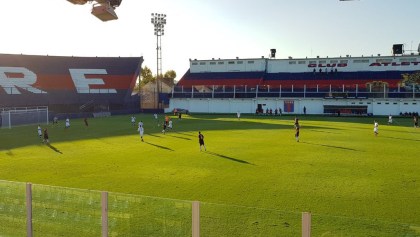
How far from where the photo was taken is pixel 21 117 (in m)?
51.6

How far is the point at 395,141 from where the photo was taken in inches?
1201

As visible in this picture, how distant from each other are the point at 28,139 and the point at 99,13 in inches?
1065

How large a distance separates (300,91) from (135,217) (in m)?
72.8

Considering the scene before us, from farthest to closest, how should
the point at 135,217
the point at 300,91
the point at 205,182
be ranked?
the point at 300,91 → the point at 205,182 → the point at 135,217

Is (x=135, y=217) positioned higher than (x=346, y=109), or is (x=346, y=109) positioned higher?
(x=346, y=109)

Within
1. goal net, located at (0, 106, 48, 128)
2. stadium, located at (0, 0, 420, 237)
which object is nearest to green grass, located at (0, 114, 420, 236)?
stadium, located at (0, 0, 420, 237)

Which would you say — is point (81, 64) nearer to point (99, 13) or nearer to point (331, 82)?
point (331, 82)

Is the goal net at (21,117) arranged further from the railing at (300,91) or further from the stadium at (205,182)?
the railing at (300,91)

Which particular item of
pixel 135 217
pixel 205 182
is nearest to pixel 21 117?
pixel 205 182

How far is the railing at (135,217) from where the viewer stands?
A: 717cm

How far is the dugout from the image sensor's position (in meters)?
70.9

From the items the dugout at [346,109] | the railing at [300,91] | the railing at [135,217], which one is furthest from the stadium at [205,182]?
the dugout at [346,109]

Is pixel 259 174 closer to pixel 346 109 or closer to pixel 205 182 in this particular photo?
pixel 205 182

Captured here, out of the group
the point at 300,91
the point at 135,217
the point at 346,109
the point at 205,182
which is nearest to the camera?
the point at 135,217
